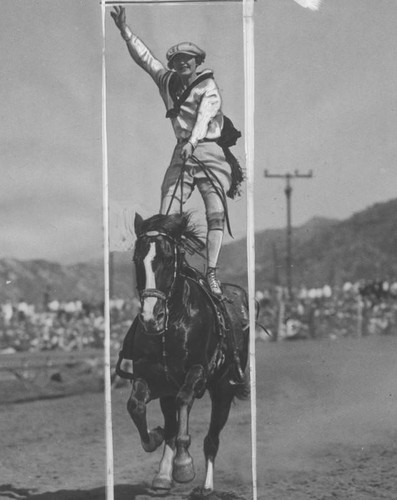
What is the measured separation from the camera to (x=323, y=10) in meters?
7.30

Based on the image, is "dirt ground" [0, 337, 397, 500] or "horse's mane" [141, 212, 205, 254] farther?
"dirt ground" [0, 337, 397, 500]

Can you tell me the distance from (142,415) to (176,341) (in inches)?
22.3

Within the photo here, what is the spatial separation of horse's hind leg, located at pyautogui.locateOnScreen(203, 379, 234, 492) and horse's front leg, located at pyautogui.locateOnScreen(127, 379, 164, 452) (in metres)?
0.42

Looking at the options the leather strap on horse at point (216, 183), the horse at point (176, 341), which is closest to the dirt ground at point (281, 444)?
the horse at point (176, 341)

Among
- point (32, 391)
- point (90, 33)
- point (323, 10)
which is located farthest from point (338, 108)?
point (32, 391)

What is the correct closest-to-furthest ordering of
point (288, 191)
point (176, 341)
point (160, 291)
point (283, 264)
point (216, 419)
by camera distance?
point (160, 291) < point (176, 341) < point (216, 419) < point (288, 191) < point (283, 264)

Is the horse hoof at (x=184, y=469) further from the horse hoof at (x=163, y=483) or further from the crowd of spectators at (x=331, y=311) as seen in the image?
the crowd of spectators at (x=331, y=311)

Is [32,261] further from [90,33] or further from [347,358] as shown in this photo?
[347,358]

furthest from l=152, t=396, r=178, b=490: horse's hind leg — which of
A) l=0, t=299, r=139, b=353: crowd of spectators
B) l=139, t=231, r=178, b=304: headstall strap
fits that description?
l=0, t=299, r=139, b=353: crowd of spectators

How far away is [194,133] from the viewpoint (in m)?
6.89

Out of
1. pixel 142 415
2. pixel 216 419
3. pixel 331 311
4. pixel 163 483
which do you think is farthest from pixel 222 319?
pixel 331 311

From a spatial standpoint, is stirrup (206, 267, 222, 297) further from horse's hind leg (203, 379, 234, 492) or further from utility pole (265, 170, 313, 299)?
utility pole (265, 170, 313, 299)

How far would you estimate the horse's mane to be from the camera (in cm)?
672

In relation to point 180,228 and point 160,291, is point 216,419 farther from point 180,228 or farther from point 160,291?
point 180,228
